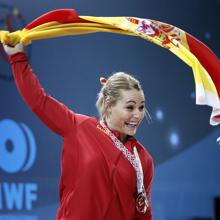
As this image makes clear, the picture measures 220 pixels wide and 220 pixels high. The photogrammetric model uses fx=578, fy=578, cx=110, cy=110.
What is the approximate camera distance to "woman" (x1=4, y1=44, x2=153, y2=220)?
191cm

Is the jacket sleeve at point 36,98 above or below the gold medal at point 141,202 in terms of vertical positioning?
above

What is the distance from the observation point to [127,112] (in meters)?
2.06

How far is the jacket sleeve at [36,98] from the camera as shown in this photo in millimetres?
1879

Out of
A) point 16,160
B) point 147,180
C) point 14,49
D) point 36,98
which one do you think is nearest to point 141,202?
point 147,180

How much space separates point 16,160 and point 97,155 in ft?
6.36

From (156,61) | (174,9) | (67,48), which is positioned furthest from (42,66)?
(174,9)

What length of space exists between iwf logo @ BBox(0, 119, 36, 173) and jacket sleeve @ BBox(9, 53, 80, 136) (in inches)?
73.6

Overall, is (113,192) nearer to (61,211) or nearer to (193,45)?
(61,211)

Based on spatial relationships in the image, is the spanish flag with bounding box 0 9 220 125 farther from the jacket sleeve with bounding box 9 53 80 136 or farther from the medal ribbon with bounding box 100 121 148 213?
the medal ribbon with bounding box 100 121 148 213

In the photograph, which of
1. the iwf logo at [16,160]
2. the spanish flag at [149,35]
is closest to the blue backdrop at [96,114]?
the iwf logo at [16,160]

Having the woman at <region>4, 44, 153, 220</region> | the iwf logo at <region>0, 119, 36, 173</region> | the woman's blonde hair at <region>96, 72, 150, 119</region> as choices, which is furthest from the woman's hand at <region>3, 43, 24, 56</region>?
the iwf logo at <region>0, 119, 36, 173</region>

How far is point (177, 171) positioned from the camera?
185 inches

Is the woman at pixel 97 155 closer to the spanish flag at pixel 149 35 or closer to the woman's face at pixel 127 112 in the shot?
the woman's face at pixel 127 112

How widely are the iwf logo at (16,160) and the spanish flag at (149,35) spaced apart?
1.75 m
